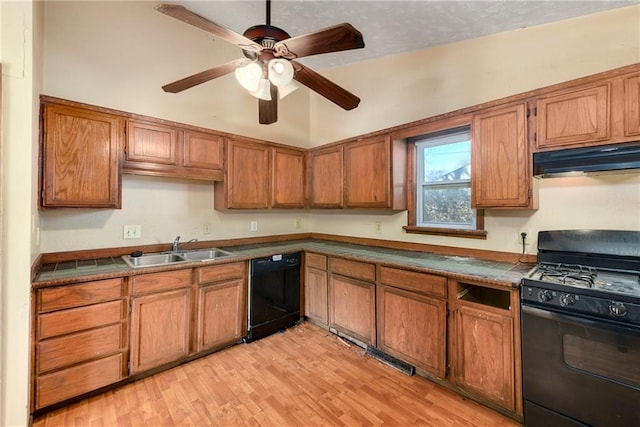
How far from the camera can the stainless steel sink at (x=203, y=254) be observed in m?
2.77

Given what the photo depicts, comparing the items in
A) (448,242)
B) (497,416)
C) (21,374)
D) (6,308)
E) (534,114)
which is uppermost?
(534,114)

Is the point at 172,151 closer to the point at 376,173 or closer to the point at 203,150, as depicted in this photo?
the point at 203,150

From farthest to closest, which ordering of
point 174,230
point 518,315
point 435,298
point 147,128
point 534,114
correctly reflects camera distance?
point 174,230, point 147,128, point 435,298, point 534,114, point 518,315

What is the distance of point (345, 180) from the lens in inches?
126

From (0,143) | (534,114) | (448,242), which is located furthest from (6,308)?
(534,114)

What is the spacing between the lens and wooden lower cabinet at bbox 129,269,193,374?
2.08 m

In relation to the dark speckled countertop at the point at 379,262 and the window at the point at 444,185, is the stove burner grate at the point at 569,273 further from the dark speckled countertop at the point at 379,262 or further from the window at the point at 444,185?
the window at the point at 444,185

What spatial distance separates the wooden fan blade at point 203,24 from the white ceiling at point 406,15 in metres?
1.11

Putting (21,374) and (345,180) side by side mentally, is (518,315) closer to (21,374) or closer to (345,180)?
(345,180)

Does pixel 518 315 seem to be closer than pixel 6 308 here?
No

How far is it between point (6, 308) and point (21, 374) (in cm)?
38

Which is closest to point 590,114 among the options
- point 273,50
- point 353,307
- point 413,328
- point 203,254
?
point 413,328

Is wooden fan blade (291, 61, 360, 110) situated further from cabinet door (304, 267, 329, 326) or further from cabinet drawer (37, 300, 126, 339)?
cabinet drawer (37, 300, 126, 339)

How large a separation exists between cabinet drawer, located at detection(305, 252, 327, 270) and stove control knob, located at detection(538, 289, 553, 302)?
1.84m
